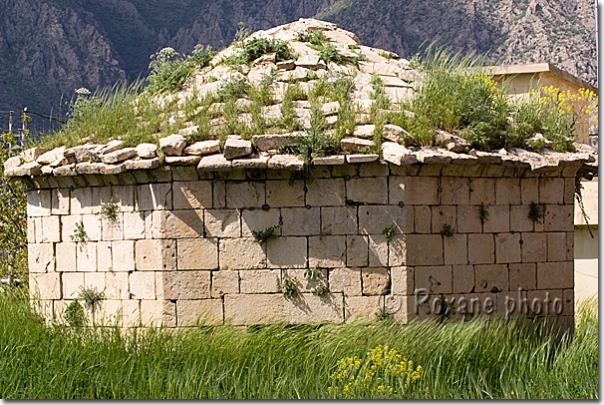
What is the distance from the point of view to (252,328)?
7277 mm

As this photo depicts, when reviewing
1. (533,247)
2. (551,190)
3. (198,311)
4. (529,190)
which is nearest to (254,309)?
(198,311)

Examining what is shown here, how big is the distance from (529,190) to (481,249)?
0.93m

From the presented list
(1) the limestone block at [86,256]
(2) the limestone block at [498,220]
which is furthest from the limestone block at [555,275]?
(1) the limestone block at [86,256]

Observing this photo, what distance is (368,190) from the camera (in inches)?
284

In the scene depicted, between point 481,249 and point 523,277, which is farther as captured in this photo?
point 523,277

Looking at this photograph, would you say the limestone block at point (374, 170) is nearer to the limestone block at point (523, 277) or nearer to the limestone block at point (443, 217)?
the limestone block at point (443, 217)

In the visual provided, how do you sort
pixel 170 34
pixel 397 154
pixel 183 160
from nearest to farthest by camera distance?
pixel 397 154
pixel 183 160
pixel 170 34

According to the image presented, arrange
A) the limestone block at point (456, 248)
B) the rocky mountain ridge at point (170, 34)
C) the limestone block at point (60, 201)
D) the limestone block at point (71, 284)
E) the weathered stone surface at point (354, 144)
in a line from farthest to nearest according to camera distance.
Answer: the rocky mountain ridge at point (170, 34), the limestone block at point (60, 201), the limestone block at point (71, 284), the limestone block at point (456, 248), the weathered stone surface at point (354, 144)

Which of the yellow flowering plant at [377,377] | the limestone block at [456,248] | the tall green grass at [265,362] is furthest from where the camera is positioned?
the limestone block at [456,248]

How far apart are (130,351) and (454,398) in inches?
121

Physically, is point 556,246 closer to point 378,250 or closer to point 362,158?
point 378,250

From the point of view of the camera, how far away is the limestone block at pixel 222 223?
288 inches

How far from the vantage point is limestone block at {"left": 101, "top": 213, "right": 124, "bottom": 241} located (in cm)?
761

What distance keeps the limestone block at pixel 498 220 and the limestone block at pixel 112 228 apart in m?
3.77
